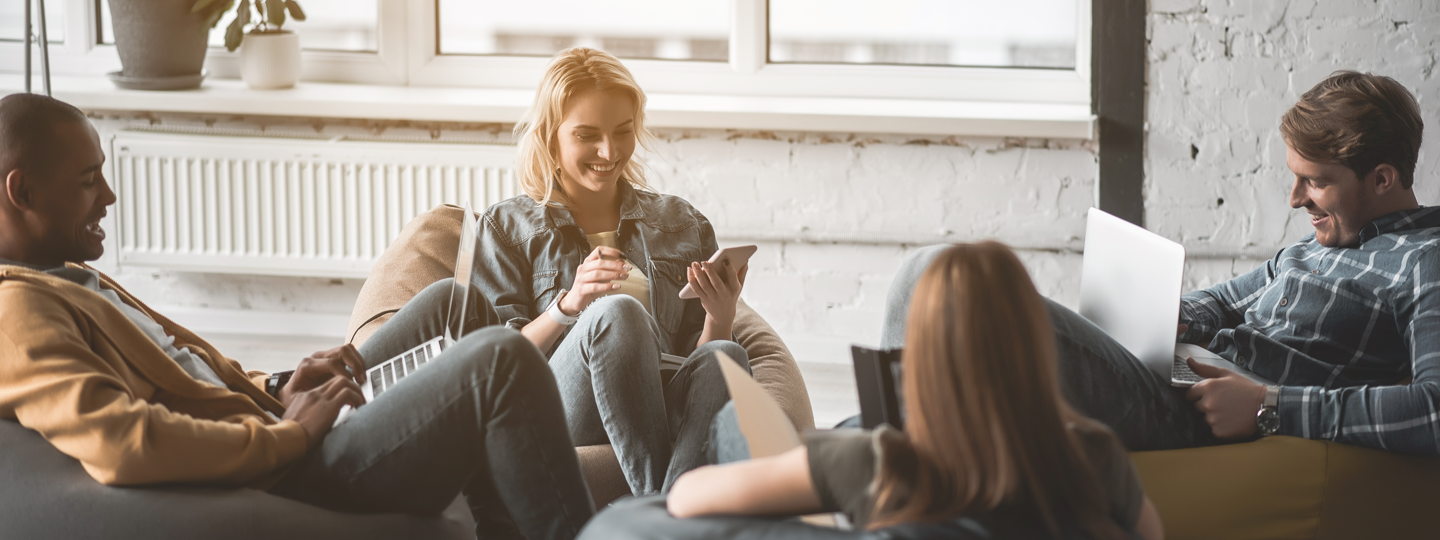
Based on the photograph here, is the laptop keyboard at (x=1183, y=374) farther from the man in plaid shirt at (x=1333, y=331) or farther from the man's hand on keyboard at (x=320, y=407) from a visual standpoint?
the man's hand on keyboard at (x=320, y=407)

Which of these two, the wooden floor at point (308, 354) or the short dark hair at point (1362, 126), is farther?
the wooden floor at point (308, 354)

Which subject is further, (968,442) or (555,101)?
(555,101)

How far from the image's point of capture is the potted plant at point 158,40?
3.06 metres

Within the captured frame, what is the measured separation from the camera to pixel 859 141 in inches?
119

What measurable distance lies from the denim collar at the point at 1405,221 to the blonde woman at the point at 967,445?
95 centimetres

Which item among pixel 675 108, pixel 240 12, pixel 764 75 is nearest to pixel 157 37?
pixel 240 12

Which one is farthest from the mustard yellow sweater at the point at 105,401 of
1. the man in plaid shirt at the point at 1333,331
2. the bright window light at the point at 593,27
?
the bright window light at the point at 593,27

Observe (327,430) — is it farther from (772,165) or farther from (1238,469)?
(772,165)

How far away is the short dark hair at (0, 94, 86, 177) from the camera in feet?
4.17

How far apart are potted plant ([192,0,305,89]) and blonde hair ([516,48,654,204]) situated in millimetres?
1437

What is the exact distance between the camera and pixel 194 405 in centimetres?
142

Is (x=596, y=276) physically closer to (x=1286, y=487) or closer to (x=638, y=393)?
(x=638, y=393)

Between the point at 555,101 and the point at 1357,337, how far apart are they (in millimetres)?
1332

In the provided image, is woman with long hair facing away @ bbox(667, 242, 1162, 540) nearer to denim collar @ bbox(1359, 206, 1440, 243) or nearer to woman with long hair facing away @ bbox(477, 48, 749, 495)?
woman with long hair facing away @ bbox(477, 48, 749, 495)
